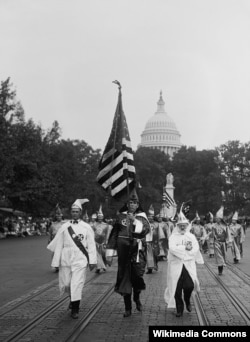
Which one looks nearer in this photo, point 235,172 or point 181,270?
point 181,270

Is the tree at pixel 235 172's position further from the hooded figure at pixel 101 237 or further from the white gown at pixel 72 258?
the white gown at pixel 72 258

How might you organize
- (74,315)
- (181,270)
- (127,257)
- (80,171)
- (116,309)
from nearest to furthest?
1. (74,315)
2. (127,257)
3. (181,270)
4. (116,309)
5. (80,171)

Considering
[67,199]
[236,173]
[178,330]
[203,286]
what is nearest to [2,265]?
[203,286]

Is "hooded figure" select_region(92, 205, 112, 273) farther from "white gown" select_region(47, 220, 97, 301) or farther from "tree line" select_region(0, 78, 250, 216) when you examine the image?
"white gown" select_region(47, 220, 97, 301)

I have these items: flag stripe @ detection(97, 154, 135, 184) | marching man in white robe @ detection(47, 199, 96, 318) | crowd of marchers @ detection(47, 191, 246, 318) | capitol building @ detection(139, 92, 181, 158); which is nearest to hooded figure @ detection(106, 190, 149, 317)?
crowd of marchers @ detection(47, 191, 246, 318)

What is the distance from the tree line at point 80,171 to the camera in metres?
45.7

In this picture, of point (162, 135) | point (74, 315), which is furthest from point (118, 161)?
point (162, 135)

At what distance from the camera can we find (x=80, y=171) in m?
72.8

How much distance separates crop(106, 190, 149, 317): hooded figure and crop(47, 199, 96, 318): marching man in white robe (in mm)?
385

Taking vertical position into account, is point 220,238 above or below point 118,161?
below

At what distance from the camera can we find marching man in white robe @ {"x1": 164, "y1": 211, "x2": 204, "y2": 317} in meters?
10.0

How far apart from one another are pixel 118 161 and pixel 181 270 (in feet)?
7.14

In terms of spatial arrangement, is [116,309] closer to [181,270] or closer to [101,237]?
[181,270]

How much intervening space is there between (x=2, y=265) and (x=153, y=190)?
88174 mm
